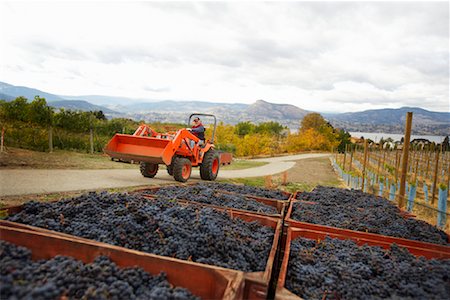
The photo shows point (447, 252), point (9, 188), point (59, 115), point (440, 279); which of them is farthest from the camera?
point (59, 115)

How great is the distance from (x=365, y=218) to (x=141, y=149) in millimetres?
5885

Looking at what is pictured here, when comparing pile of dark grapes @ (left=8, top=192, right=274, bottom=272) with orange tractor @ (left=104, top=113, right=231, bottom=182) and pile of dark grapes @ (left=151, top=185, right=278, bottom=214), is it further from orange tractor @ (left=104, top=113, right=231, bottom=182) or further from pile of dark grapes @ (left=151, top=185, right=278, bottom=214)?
Result: orange tractor @ (left=104, top=113, right=231, bottom=182)

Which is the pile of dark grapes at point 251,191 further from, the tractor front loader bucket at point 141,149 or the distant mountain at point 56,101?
the distant mountain at point 56,101

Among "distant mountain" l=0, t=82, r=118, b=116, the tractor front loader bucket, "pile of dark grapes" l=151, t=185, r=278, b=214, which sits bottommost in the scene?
"pile of dark grapes" l=151, t=185, r=278, b=214

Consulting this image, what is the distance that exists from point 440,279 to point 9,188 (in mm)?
6940

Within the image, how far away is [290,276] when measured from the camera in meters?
2.32

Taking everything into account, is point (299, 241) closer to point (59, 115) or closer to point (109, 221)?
point (109, 221)

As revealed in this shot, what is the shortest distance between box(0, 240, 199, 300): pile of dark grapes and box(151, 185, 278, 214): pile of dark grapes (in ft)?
6.18

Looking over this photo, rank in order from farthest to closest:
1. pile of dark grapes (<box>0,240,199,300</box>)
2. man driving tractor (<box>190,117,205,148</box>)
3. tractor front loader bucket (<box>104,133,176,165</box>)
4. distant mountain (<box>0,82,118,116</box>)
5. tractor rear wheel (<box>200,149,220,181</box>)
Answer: distant mountain (<box>0,82,118,116</box>) → tractor rear wheel (<box>200,149,220,181</box>) → man driving tractor (<box>190,117,205,148</box>) → tractor front loader bucket (<box>104,133,176,165</box>) → pile of dark grapes (<box>0,240,199,300</box>)

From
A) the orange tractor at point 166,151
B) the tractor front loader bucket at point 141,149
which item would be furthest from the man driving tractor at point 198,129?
the tractor front loader bucket at point 141,149

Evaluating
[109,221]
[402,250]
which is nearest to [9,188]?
[109,221]

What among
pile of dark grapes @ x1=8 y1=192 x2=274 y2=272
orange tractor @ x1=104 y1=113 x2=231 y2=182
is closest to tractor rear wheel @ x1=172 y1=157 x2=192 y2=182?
orange tractor @ x1=104 y1=113 x2=231 y2=182

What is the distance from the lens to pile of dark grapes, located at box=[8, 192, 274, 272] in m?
2.21

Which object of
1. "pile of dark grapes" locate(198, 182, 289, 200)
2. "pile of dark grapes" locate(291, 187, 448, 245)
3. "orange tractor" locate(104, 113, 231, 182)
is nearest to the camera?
"pile of dark grapes" locate(291, 187, 448, 245)
